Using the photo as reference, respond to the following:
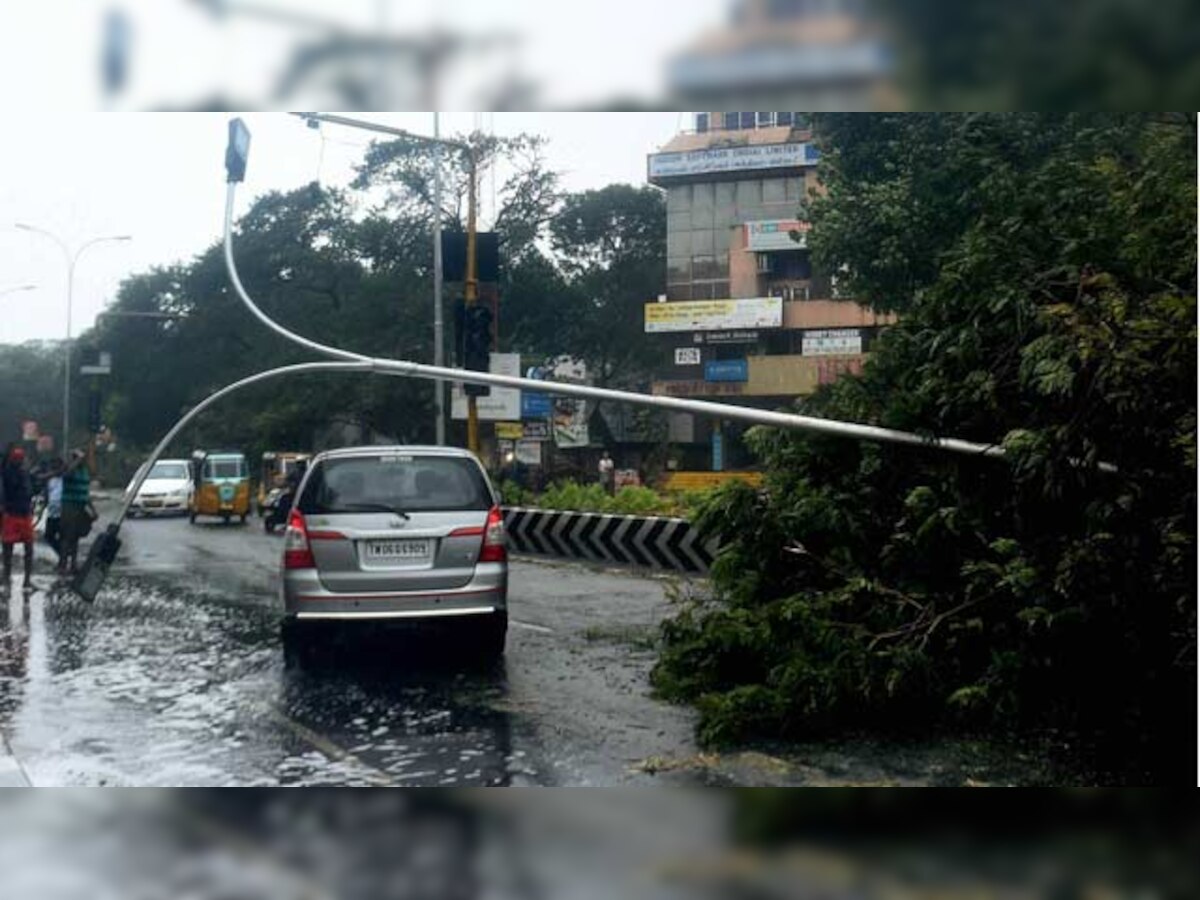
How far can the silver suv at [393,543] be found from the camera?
8758 millimetres

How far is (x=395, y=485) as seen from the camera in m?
8.98

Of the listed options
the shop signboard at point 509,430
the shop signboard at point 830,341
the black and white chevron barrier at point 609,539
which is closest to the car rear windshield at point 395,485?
the shop signboard at point 509,430

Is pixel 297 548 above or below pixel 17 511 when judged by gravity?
below

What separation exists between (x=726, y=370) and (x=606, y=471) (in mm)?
1457

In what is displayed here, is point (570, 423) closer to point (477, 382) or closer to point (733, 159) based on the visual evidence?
point (477, 382)

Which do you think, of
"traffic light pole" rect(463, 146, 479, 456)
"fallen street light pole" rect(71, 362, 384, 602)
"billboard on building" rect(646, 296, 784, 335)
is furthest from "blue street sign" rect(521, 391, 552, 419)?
"fallen street light pole" rect(71, 362, 384, 602)

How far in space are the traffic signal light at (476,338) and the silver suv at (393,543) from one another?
63 cm

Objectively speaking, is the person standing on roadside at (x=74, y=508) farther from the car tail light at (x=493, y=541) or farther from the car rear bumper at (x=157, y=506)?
the car tail light at (x=493, y=541)

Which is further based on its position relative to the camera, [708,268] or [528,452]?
[528,452]

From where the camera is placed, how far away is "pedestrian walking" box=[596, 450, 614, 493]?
9.37 m

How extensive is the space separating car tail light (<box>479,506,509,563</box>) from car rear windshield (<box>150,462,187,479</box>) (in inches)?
109

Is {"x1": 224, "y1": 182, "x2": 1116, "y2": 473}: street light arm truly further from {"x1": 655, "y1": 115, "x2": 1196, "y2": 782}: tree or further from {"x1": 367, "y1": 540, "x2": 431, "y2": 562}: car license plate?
{"x1": 367, "y1": 540, "x2": 431, "y2": 562}: car license plate

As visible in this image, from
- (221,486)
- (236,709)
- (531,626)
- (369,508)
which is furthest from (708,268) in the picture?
(221,486)

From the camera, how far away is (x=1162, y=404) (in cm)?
633
